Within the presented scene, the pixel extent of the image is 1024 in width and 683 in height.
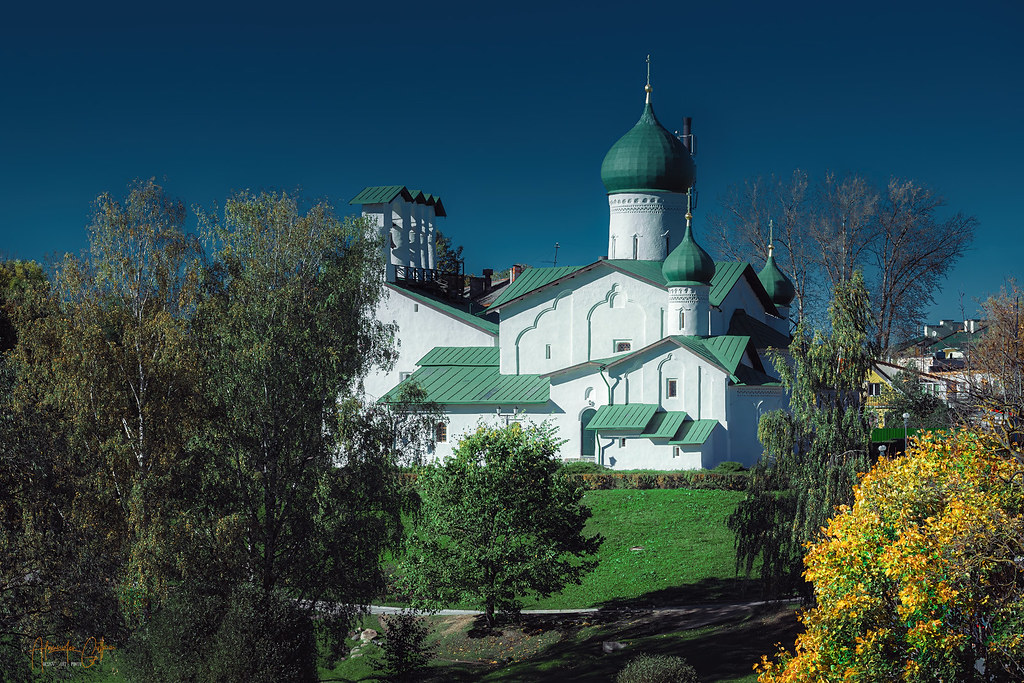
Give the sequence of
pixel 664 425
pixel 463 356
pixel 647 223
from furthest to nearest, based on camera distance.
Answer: pixel 463 356 → pixel 647 223 → pixel 664 425

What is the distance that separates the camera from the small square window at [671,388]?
35.9 m

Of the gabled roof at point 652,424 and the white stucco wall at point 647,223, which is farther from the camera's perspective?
the white stucco wall at point 647,223

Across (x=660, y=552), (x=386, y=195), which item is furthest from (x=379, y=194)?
(x=660, y=552)

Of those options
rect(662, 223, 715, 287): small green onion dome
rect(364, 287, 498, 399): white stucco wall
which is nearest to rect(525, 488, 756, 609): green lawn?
rect(662, 223, 715, 287): small green onion dome

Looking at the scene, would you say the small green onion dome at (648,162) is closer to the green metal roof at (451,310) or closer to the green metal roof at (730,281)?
the green metal roof at (730,281)

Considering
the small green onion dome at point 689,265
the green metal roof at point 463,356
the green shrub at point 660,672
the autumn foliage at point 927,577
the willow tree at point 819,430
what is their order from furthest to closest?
the green metal roof at point 463,356, the small green onion dome at point 689,265, the willow tree at point 819,430, the green shrub at point 660,672, the autumn foliage at point 927,577

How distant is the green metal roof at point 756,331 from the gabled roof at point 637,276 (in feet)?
4.39

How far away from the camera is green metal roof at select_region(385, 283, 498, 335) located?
42.2m

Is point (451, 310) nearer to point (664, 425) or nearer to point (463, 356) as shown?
point (463, 356)

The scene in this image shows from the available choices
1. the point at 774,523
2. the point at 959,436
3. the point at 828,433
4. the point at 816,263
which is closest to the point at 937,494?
the point at 959,436

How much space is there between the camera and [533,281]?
4053 centimetres

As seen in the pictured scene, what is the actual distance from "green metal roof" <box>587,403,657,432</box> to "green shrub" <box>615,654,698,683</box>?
1755 cm

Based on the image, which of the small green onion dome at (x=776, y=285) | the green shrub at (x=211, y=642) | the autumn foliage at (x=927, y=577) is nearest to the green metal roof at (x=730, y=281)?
the small green onion dome at (x=776, y=285)

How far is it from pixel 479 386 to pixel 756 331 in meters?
9.66
